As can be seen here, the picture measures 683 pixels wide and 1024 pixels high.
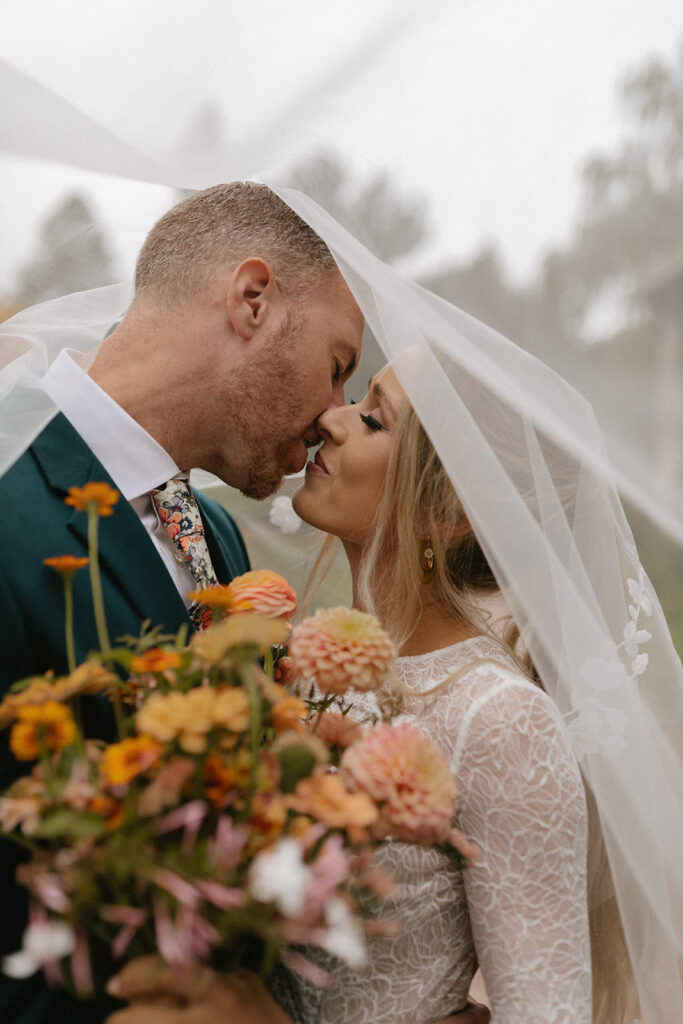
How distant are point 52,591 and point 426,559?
98 centimetres

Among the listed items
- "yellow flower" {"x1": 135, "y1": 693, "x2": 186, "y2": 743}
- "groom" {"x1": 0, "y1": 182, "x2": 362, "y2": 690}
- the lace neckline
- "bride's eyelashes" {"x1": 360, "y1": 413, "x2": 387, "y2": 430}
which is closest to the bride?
the lace neckline

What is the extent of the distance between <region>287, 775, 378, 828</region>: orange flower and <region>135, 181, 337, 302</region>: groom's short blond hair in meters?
1.74

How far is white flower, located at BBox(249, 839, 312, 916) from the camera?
0.89 metres

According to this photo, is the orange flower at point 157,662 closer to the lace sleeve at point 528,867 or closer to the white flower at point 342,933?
the white flower at point 342,933

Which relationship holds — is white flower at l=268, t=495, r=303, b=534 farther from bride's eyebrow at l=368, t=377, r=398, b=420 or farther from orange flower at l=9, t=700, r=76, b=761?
orange flower at l=9, t=700, r=76, b=761

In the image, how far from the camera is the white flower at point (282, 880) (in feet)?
2.93

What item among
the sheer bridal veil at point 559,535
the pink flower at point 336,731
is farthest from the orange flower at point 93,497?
the sheer bridal veil at point 559,535

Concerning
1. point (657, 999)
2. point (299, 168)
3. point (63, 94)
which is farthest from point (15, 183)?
point (657, 999)

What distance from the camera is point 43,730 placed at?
3.41ft

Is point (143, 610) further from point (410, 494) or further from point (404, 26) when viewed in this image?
point (404, 26)

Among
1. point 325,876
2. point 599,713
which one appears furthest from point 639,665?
point 325,876

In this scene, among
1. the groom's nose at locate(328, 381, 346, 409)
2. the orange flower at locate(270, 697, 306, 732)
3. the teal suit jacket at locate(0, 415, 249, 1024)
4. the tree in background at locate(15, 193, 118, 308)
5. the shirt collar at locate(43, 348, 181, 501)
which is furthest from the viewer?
the groom's nose at locate(328, 381, 346, 409)

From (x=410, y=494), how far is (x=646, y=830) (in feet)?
3.09

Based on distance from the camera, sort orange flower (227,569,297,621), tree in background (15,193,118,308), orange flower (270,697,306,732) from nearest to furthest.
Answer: orange flower (270,697,306,732) → orange flower (227,569,297,621) → tree in background (15,193,118,308)
